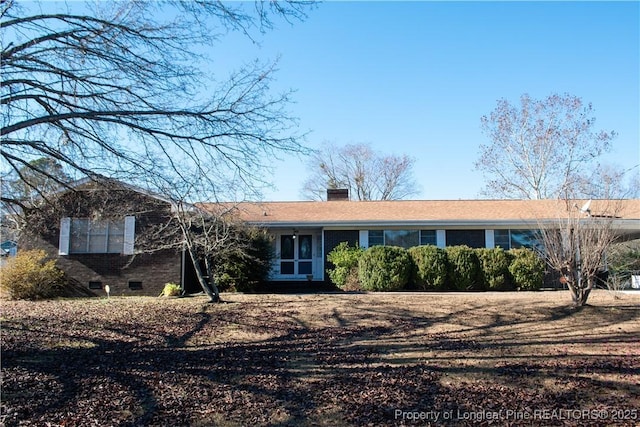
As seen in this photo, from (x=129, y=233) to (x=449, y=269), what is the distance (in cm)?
1064

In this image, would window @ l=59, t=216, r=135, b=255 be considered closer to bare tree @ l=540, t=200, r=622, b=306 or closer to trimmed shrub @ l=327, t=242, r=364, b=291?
trimmed shrub @ l=327, t=242, r=364, b=291

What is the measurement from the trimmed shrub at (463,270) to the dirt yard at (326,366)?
4354 millimetres

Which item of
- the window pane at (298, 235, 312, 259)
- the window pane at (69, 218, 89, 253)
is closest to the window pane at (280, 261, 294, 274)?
the window pane at (298, 235, 312, 259)

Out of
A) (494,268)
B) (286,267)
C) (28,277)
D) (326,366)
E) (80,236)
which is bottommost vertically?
(326,366)

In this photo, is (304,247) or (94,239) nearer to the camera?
(94,239)

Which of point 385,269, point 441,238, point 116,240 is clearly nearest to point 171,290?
point 116,240

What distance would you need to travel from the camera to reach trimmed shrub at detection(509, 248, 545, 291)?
15805mm

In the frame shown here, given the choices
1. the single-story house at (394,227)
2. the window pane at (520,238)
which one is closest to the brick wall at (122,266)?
the single-story house at (394,227)

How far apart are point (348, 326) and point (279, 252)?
34.6 feet

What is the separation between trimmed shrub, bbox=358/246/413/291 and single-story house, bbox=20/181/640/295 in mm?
2307

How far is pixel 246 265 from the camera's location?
15086mm

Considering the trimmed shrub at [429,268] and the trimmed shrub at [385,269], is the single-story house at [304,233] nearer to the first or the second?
the trimmed shrub at [429,268]

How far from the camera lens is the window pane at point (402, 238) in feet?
60.6

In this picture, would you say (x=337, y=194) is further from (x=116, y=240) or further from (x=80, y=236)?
(x=80, y=236)
